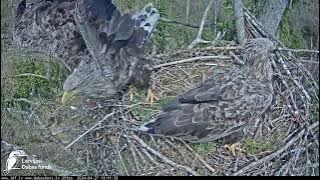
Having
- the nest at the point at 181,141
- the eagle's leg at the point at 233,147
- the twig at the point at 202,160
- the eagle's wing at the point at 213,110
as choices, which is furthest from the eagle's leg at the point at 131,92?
the eagle's leg at the point at 233,147

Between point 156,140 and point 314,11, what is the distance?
88cm

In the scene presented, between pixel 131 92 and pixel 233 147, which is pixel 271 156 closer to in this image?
pixel 233 147

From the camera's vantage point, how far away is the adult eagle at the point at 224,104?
229 centimetres

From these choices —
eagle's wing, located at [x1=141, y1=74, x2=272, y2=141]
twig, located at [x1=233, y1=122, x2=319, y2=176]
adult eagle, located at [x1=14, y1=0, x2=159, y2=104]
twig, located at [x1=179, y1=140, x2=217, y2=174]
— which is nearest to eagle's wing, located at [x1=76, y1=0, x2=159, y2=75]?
adult eagle, located at [x1=14, y1=0, x2=159, y2=104]

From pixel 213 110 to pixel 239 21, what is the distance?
0.40 m

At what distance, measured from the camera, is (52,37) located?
95.8 inches

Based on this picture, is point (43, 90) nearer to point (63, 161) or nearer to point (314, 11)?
point (63, 161)

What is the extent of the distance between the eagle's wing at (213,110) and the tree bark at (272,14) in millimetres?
270

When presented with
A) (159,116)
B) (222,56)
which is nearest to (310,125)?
(222,56)

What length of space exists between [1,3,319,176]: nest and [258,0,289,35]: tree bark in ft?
0.17

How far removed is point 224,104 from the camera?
91.0 inches

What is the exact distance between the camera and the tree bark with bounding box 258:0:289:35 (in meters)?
2.41
